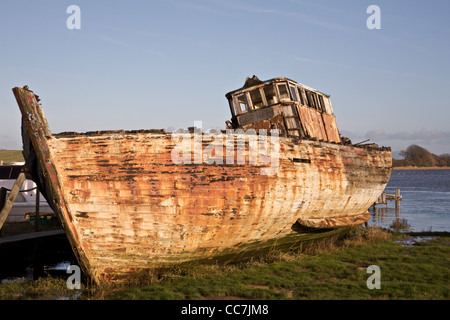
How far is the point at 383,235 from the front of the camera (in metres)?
14.4

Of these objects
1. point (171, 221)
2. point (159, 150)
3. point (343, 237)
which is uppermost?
point (159, 150)

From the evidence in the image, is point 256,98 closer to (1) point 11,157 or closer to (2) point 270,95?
(2) point 270,95

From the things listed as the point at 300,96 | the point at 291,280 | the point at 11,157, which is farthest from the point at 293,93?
the point at 11,157

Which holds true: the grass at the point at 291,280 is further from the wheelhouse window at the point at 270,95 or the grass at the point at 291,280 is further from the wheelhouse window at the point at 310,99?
the wheelhouse window at the point at 310,99

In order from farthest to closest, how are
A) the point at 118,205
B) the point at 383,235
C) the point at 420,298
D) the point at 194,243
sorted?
the point at 383,235 < the point at 194,243 < the point at 118,205 < the point at 420,298

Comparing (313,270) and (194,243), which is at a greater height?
(194,243)

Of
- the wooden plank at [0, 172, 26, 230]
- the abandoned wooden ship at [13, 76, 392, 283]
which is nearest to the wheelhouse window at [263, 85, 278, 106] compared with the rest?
the abandoned wooden ship at [13, 76, 392, 283]

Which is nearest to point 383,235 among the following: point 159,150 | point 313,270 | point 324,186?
point 324,186

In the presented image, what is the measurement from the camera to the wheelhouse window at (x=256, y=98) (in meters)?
12.5

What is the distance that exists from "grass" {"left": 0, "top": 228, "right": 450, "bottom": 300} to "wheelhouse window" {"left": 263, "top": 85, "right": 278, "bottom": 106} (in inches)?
196

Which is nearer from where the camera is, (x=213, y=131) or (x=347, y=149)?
(x=213, y=131)

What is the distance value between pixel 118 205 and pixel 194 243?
185 cm

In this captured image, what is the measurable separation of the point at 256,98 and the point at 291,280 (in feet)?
21.7
